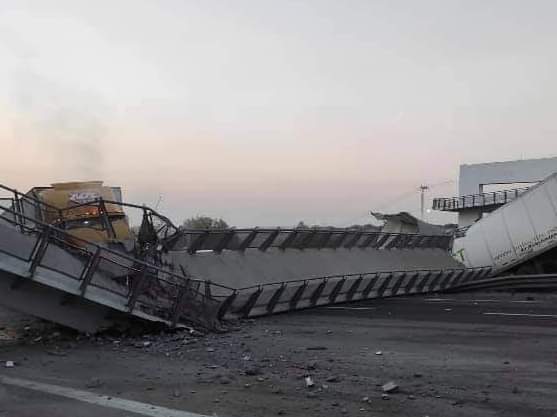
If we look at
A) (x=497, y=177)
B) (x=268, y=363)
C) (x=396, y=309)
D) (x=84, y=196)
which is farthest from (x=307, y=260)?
(x=497, y=177)

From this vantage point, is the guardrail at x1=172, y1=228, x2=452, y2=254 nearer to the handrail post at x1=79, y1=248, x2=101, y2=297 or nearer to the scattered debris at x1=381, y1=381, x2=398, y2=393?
the handrail post at x1=79, y1=248, x2=101, y2=297

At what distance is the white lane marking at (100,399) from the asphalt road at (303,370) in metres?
0.02

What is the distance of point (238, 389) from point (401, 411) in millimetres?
2138

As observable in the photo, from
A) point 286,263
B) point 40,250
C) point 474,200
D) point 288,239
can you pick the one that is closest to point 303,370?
point 40,250

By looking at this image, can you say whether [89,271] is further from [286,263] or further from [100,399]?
[286,263]

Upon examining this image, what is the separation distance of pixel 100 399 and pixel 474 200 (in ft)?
237

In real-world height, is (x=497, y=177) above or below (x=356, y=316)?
above

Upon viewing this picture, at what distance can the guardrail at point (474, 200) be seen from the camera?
71250mm

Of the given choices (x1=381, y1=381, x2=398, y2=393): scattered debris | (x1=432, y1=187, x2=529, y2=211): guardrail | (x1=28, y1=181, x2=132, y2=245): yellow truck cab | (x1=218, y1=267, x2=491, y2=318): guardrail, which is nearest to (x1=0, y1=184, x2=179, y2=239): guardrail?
(x1=28, y1=181, x2=132, y2=245): yellow truck cab

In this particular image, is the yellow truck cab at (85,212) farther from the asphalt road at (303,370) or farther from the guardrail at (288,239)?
the asphalt road at (303,370)

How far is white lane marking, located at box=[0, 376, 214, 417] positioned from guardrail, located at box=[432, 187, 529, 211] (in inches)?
2604

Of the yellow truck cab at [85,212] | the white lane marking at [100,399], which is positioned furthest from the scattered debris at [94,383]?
the yellow truck cab at [85,212]

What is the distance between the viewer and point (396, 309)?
1722cm

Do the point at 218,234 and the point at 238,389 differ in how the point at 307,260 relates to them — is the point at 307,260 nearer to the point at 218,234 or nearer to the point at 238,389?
the point at 218,234
